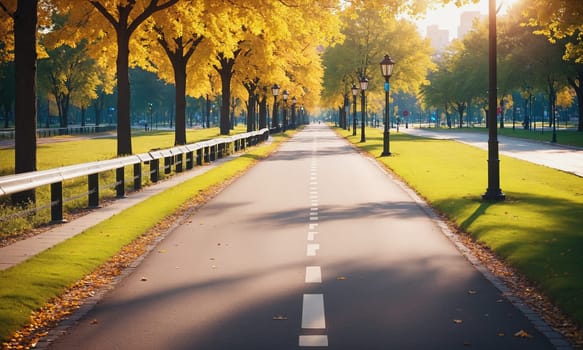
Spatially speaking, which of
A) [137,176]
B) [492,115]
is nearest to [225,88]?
[137,176]

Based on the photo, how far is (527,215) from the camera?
14070mm

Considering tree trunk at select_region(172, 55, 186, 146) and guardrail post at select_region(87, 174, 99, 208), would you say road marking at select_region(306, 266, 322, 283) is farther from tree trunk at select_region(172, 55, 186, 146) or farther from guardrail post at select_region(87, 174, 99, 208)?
tree trunk at select_region(172, 55, 186, 146)

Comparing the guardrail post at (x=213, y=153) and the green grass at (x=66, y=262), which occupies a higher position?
the guardrail post at (x=213, y=153)

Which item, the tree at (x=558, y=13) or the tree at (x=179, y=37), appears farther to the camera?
the tree at (x=179, y=37)

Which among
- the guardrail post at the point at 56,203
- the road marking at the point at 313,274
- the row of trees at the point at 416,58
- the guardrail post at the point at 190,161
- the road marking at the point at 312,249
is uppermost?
the row of trees at the point at 416,58

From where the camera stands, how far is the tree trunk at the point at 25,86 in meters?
15.6

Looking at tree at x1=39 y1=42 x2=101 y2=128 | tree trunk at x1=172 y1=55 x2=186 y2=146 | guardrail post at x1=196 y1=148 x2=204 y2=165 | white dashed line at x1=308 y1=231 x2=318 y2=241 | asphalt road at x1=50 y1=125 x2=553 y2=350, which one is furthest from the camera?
tree at x1=39 y1=42 x2=101 y2=128

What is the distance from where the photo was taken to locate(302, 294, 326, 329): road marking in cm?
666

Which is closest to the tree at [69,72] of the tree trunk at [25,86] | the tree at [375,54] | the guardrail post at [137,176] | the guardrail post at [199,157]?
the tree at [375,54]

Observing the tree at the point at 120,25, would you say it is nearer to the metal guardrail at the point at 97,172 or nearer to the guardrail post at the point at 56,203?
the metal guardrail at the point at 97,172

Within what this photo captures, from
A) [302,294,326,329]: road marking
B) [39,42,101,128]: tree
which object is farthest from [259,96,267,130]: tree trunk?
[302,294,326,329]: road marking

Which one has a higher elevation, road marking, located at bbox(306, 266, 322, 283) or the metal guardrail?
the metal guardrail

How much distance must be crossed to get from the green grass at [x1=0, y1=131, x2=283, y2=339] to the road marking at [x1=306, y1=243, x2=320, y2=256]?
269 cm

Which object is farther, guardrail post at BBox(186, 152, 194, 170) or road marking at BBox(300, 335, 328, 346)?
guardrail post at BBox(186, 152, 194, 170)
